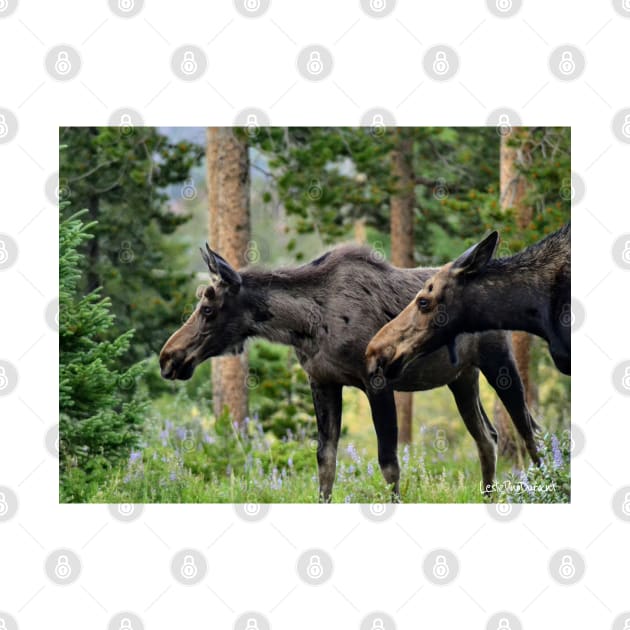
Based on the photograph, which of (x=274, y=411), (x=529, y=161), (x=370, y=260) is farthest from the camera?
(x=274, y=411)

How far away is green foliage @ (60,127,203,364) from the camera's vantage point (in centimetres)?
1126

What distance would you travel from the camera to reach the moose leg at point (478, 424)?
30.0 ft

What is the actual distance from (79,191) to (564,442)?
19.4 ft

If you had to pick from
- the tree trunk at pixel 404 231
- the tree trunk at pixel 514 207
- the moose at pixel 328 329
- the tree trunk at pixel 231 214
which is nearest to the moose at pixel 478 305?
the moose at pixel 328 329

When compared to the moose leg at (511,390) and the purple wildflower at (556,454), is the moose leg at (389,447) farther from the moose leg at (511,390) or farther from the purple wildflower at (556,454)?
the purple wildflower at (556,454)

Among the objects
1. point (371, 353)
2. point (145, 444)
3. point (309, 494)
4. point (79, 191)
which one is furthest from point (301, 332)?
point (79, 191)

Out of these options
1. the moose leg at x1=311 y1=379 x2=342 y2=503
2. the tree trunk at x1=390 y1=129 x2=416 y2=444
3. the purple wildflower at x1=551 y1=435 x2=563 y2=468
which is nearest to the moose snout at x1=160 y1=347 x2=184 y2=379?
the moose leg at x1=311 y1=379 x2=342 y2=503

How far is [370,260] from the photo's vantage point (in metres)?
8.85

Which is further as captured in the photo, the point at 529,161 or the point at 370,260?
the point at 529,161

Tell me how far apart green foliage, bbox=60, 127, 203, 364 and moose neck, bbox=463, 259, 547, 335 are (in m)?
3.83

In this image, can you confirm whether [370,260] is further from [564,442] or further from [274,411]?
[274,411]

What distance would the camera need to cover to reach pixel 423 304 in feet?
27.2

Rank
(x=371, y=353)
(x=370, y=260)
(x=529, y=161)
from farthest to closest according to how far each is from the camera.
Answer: (x=529, y=161), (x=370, y=260), (x=371, y=353)

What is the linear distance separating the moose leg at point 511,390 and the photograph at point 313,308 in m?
0.01
